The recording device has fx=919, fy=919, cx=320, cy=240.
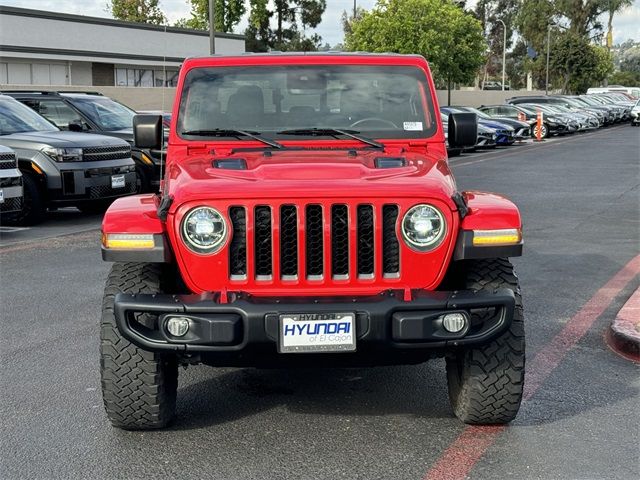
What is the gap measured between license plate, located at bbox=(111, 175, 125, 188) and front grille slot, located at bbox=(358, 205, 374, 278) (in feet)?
30.5

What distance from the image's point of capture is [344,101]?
557 cm

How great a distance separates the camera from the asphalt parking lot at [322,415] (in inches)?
164

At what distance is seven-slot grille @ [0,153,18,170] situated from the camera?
1112cm

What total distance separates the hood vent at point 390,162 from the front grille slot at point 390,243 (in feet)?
1.69

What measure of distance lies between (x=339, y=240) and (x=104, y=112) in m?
12.2

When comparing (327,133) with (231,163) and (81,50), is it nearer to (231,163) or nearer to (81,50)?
(231,163)

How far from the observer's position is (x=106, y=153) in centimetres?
1307

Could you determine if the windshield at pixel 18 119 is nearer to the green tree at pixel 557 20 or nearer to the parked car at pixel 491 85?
the green tree at pixel 557 20

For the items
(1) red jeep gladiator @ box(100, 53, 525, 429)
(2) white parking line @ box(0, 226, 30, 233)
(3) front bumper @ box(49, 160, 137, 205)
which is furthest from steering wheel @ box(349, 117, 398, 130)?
(3) front bumper @ box(49, 160, 137, 205)

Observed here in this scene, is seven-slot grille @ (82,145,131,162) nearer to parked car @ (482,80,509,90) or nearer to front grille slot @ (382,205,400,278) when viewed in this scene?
front grille slot @ (382,205,400,278)

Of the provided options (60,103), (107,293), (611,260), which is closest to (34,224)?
(60,103)

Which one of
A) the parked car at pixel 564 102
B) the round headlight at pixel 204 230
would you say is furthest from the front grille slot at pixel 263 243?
the parked car at pixel 564 102

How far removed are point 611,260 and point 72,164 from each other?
7178mm

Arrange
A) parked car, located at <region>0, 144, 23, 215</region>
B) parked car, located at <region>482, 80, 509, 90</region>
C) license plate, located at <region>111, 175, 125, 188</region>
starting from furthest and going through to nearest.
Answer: parked car, located at <region>482, 80, 509, 90</region> → license plate, located at <region>111, 175, 125, 188</region> → parked car, located at <region>0, 144, 23, 215</region>
